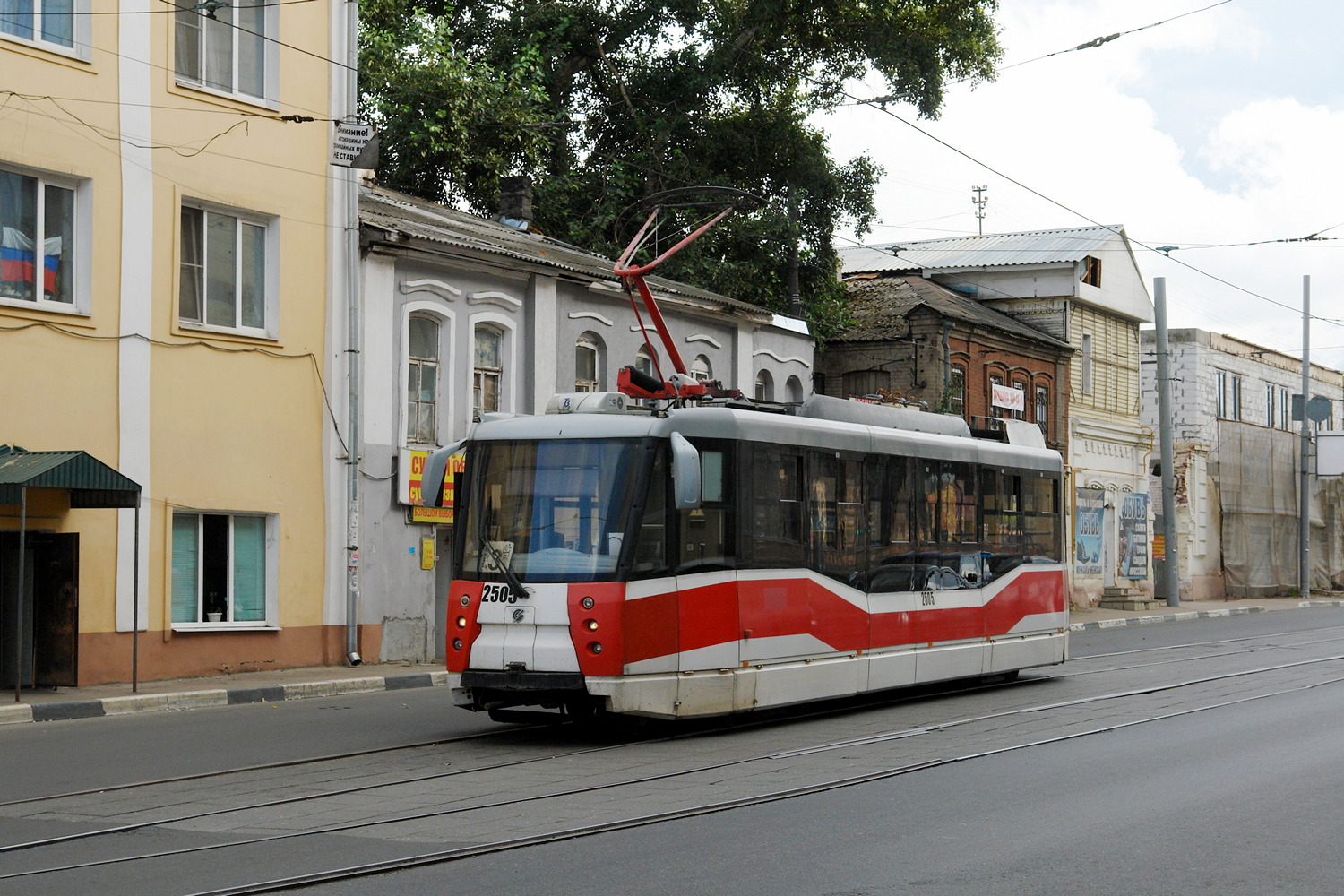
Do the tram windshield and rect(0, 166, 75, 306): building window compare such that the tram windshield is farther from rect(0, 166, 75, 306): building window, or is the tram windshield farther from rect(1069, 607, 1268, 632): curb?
rect(1069, 607, 1268, 632): curb

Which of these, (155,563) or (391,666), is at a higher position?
(155,563)

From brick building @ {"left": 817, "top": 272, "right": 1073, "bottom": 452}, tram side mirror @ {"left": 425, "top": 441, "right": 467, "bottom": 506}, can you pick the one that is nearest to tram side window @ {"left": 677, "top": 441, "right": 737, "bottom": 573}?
tram side mirror @ {"left": 425, "top": 441, "right": 467, "bottom": 506}

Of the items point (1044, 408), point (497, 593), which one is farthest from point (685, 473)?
point (1044, 408)

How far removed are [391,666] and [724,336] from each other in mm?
10524

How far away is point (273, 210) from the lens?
19797 mm

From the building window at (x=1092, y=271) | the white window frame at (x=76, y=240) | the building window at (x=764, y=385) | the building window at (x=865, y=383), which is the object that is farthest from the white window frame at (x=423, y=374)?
the building window at (x=1092, y=271)

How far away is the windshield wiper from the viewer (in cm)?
1200

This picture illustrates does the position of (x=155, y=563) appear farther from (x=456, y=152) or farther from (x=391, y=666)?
(x=456, y=152)

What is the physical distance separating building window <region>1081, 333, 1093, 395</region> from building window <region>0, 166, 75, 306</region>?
31052 mm

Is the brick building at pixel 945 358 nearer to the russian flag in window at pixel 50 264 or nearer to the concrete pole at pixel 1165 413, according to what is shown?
the concrete pole at pixel 1165 413

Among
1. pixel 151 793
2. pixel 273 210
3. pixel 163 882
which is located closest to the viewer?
pixel 163 882

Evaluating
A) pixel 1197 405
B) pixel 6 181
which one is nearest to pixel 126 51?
pixel 6 181

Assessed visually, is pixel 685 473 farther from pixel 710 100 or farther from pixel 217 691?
pixel 710 100

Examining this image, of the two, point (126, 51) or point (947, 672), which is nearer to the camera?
point (947, 672)
